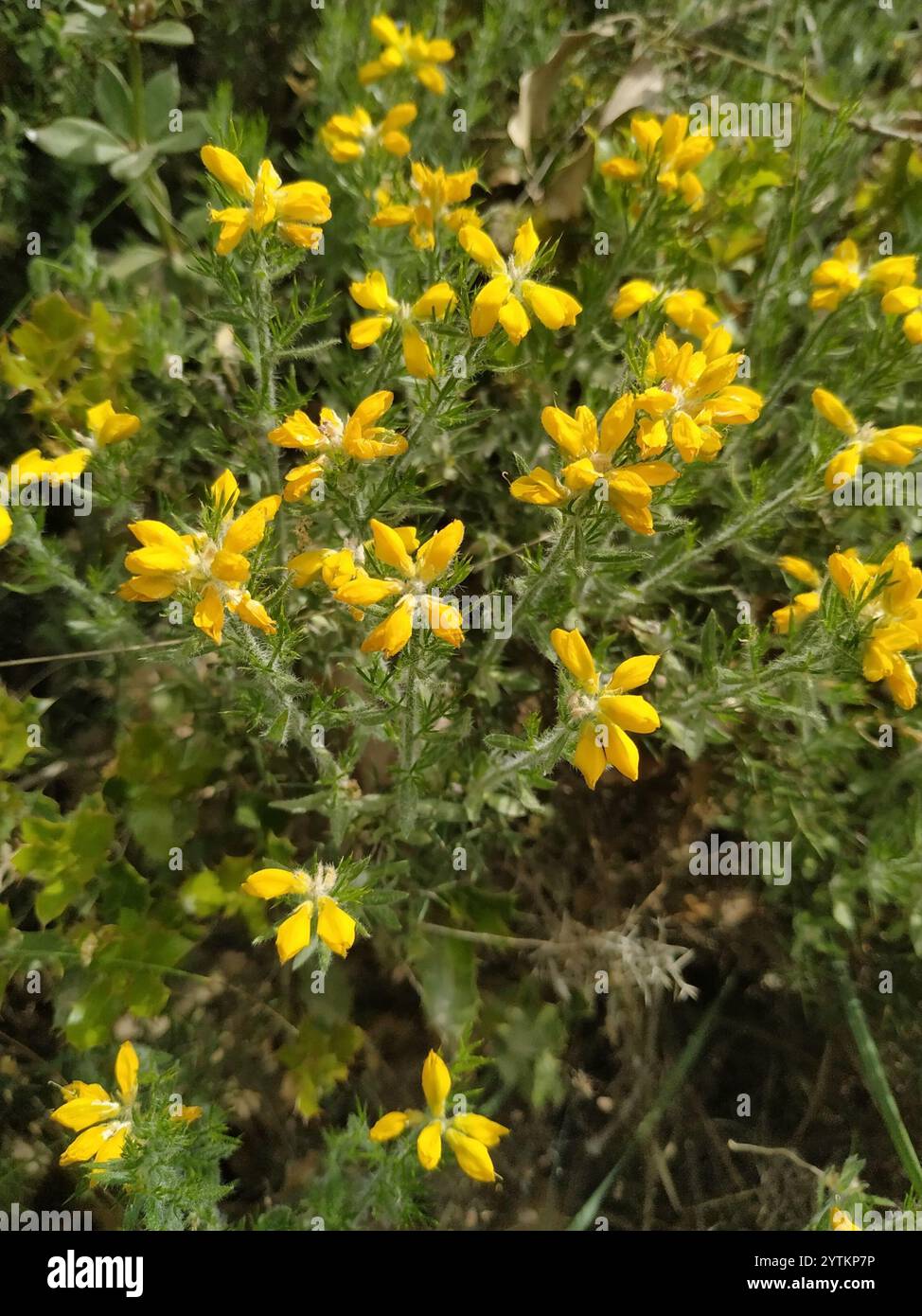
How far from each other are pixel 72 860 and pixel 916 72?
5.03m

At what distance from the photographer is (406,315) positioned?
7.29 feet

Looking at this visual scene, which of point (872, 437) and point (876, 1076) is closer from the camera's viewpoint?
point (872, 437)

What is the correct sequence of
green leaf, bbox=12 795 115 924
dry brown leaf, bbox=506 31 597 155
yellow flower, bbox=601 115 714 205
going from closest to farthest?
yellow flower, bbox=601 115 714 205
green leaf, bbox=12 795 115 924
dry brown leaf, bbox=506 31 597 155

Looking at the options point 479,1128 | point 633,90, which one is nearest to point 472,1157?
point 479,1128

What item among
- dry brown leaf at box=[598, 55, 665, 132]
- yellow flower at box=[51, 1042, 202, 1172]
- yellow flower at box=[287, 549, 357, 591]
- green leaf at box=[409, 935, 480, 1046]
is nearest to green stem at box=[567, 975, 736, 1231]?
green leaf at box=[409, 935, 480, 1046]

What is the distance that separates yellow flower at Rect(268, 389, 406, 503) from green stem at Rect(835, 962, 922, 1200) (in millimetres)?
2572

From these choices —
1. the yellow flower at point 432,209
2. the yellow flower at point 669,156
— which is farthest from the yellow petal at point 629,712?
the yellow flower at point 669,156

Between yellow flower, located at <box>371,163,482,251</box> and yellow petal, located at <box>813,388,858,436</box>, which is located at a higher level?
yellow flower, located at <box>371,163,482,251</box>

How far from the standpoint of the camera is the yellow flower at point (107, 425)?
2.43 m

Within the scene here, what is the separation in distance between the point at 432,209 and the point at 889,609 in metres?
1.61

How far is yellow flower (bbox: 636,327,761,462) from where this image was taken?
176cm

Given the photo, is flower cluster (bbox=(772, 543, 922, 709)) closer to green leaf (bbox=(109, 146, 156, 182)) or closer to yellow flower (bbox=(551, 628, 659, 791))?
yellow flower (bbox=(551, 628, 659, 791))

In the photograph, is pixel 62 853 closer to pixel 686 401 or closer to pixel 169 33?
pixel 686 401

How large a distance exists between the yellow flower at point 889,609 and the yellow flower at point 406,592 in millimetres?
876
